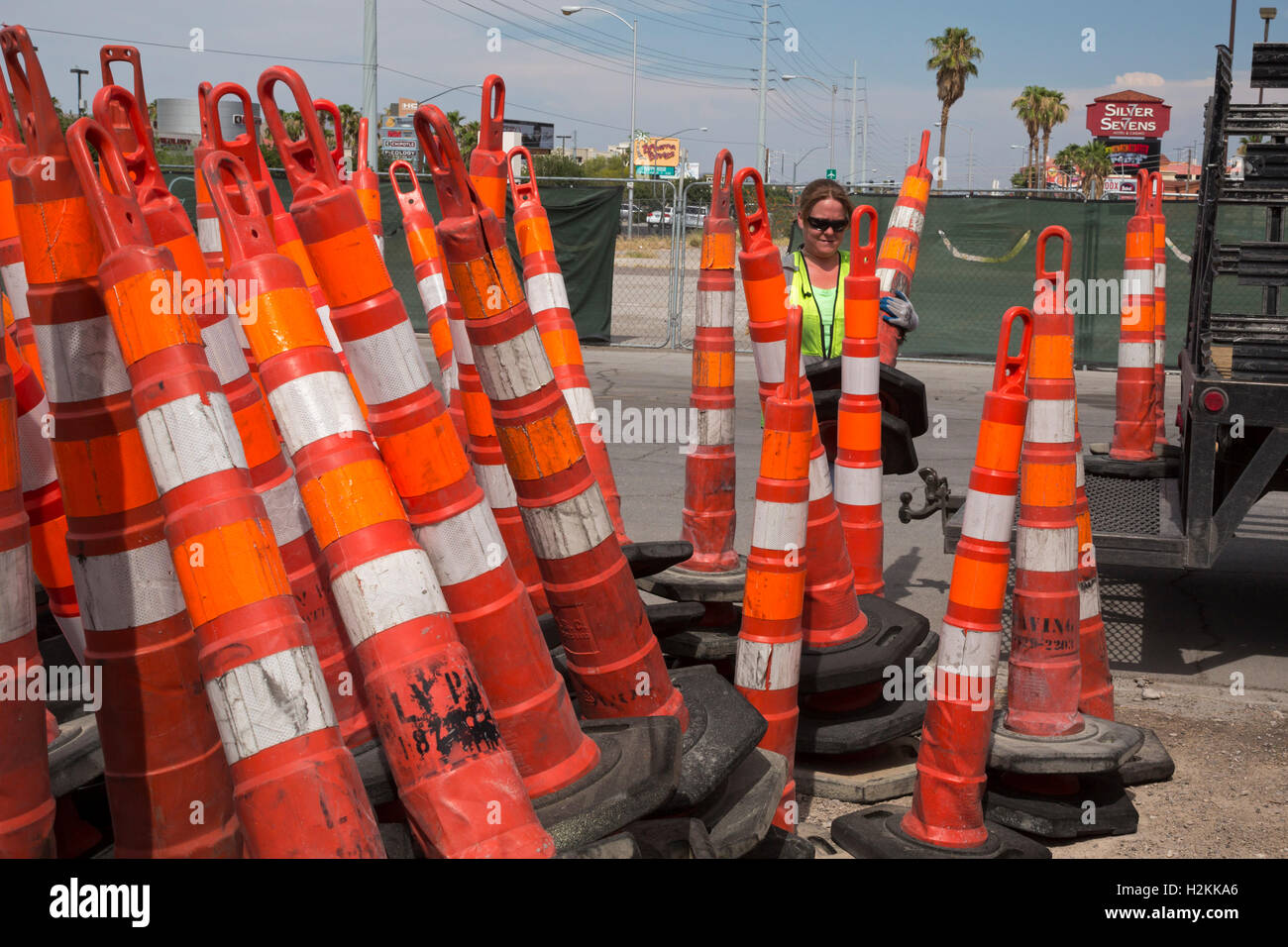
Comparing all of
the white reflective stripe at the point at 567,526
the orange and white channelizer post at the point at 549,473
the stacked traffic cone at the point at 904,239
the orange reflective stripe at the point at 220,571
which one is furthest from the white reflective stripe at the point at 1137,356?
the orange reflective stripe at the point at 220,571

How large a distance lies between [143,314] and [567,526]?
1.23 meters

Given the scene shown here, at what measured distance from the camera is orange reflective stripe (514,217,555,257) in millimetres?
4820

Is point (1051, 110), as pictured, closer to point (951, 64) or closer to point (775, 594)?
point (951, 64)

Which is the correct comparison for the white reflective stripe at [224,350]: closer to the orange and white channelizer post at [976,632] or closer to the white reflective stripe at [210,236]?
the white reflective stripe at [210,236]

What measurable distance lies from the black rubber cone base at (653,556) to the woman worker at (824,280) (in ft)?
6.11

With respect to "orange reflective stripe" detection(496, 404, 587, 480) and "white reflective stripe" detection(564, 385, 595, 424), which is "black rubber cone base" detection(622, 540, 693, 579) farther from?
"orange reflective stripe" detection(496, 404, 587, 480)

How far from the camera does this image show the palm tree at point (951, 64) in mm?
61250

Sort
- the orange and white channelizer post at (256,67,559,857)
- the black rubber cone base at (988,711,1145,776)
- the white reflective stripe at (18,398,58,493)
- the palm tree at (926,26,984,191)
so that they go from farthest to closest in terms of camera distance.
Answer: the palm tree at (926,26,984,191) < the black rubber cone base at (988,711,1145,776) < the white reflective stripe at (18,398,58,493) < the orange and white channelizer post at (256,67,559,857)

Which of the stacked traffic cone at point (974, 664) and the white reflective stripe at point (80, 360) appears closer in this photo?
the white reflective stripe at point (80, 360)

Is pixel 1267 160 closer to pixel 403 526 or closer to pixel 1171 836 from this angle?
pixel 1171 836

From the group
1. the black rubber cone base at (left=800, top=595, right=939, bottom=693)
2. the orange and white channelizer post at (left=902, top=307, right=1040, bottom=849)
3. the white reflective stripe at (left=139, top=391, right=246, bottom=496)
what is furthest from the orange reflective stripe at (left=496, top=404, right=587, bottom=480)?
the black rubber cone base at (left=800, top=595, right=939, bottom=693)

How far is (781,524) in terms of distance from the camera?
12.2ft

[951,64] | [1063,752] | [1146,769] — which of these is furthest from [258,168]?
[951,64]

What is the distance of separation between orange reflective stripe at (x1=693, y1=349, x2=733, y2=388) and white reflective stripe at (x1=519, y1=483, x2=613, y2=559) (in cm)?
169
